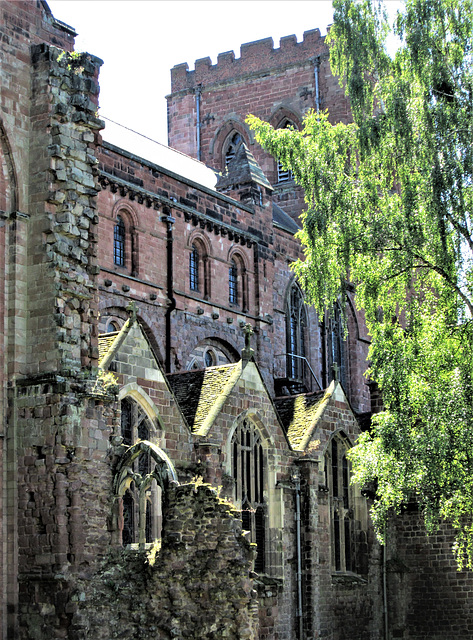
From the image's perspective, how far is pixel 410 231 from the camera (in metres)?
26.6

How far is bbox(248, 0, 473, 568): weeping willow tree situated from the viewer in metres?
26.5

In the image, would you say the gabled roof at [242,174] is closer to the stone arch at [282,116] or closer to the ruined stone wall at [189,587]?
the stone arch at [282,116]

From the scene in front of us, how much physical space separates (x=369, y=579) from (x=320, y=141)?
1227cm

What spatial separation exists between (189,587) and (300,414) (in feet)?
41.5

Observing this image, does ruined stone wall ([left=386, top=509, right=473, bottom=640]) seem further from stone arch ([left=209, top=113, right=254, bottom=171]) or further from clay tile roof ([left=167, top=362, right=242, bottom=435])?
stone arch ([left=209, top=113, right=254, bottom=171])

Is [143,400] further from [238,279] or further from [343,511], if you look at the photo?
[238,279]

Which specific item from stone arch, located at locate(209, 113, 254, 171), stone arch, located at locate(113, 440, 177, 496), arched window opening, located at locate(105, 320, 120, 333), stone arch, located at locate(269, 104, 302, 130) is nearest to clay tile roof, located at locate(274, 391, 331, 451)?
arched window opening, located at locate(105, 320, 120, 333)

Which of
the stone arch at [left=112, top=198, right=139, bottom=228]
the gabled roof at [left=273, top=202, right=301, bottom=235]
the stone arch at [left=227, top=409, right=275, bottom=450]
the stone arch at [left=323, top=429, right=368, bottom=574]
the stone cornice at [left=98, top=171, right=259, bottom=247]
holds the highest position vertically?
the gabled roof at [left=273, top=202, right=301, bottom=235]

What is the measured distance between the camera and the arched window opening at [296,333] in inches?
1565

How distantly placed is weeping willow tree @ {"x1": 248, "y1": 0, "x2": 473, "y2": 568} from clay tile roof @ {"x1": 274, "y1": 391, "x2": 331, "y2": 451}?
75.2 inches

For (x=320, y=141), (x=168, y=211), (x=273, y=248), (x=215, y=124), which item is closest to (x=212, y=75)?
(x=215, y=124)

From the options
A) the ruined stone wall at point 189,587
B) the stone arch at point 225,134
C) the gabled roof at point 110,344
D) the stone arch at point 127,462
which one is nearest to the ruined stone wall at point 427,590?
the gabled roof at point 110,344

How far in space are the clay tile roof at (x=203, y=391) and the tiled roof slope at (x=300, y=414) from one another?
11.3ft

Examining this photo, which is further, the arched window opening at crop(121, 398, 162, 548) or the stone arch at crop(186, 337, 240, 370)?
the stone arch at crop(186, 337, 240, 370)
